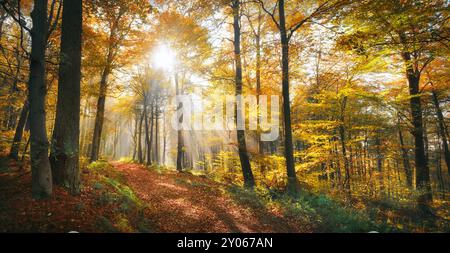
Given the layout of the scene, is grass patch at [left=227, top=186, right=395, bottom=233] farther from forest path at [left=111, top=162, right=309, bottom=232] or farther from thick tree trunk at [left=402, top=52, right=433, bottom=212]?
thick tree trunk at [left=402, top=52, right=433, bottom=212]

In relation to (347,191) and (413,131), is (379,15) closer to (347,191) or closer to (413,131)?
(413,131)

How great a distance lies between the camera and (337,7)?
856 centimetres

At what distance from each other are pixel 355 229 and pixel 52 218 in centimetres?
867

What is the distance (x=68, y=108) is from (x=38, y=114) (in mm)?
1097

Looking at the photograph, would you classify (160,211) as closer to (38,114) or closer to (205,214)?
(205,214)

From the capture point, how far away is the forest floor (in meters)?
5.10

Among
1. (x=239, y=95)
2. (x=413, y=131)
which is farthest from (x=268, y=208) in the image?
(x=413, y=131)

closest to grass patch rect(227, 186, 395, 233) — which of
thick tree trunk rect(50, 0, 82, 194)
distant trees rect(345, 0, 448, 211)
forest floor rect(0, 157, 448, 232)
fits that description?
forest floor rect(0, 157, 448, 232)

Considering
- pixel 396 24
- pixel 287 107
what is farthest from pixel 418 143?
pixel 396 24

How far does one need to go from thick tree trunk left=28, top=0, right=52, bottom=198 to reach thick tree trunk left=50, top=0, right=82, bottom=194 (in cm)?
63

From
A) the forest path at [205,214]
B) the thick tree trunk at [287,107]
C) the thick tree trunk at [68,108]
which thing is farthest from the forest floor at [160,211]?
the thick tree trunk at [287,107]

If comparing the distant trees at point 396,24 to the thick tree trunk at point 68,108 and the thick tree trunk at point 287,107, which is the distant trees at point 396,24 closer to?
the thick tree trunk at point 287,107

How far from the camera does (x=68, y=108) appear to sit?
22.1ft
